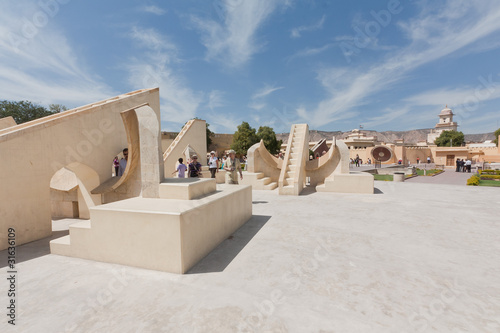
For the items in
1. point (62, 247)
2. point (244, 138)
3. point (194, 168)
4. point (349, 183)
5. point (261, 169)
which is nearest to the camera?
point (62, 247)

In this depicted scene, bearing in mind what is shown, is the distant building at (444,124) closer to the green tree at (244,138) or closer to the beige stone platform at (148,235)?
the green tree at (244,138)

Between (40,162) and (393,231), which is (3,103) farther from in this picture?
(393,231)

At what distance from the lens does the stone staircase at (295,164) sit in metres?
10.6

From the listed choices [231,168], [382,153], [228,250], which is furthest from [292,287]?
[382,153]

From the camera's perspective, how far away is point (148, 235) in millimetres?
3676

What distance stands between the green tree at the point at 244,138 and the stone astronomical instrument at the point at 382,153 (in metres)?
22.4

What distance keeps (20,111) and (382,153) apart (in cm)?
5858

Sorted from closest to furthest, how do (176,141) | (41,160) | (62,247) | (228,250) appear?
(62,247) → (228,250) → (41,160) → (176,141)

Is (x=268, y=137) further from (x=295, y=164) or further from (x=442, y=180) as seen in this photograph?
(x=295, y=164)

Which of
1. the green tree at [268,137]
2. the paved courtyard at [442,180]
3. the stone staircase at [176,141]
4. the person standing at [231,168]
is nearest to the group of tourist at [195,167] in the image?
the person standing at [231,168]

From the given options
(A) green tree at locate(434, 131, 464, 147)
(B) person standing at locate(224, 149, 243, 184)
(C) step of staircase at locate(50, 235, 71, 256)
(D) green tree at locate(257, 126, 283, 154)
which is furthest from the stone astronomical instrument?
(A) green tree at locate(434, 131, 464, 147)

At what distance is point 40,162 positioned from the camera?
532 cm

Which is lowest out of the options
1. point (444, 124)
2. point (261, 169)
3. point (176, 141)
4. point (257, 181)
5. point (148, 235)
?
point (148, 235)

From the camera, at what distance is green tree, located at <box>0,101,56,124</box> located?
106 feet
